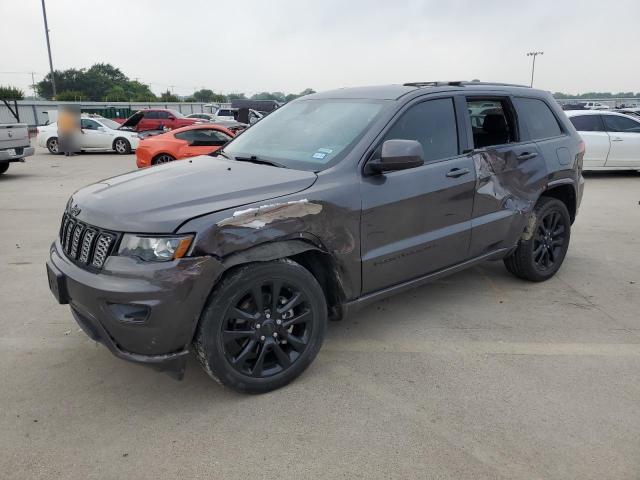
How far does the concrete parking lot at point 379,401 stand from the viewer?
8.16ft

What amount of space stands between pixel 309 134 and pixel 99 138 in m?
17.2

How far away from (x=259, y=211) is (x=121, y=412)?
54.2 inches

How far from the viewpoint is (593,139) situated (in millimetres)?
11539

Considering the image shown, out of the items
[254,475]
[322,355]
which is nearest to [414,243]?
[322,355]

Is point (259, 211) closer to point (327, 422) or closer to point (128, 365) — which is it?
point (327, 422)

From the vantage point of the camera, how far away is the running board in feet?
11.0

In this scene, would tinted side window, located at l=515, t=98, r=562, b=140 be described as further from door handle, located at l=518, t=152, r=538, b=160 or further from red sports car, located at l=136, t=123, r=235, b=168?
red sports car, located at l=136, t=123, r=235, b=168

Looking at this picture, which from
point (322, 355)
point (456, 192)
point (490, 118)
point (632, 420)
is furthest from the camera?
point (490, 118)

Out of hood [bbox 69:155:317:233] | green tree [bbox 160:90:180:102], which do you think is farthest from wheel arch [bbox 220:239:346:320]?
green tree [bbox 160:90:180:102]

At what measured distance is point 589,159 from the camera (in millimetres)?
11586

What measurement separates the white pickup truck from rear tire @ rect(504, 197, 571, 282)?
1119 cm

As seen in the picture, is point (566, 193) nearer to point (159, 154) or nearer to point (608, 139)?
point (608, 139)

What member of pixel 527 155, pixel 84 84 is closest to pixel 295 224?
pixel 527 155

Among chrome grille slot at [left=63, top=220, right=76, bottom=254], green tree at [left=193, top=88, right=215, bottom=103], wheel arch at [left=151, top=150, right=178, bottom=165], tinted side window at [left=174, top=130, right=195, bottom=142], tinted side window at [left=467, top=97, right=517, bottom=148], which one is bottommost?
wheel arch at [left=151, top=150, right=178, bottom=165]
